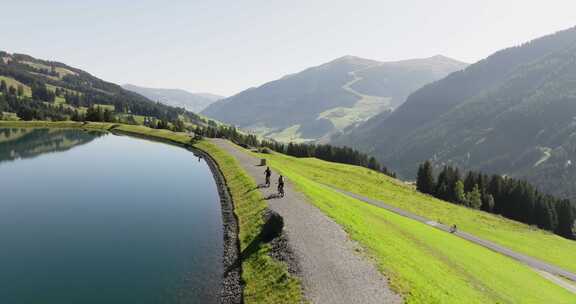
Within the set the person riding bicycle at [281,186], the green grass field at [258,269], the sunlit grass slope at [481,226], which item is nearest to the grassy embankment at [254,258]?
the green grass field at [258,269]

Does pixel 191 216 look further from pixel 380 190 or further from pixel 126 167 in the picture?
pixel 380 190

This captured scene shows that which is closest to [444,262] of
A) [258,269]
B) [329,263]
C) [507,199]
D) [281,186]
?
[329,263]

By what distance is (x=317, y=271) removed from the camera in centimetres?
3009

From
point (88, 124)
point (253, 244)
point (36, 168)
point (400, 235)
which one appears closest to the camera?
point (253, 244)

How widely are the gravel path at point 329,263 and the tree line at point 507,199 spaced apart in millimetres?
111584

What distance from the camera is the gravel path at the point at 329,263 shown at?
2694cm

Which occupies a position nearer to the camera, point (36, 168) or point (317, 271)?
point (317, 271)

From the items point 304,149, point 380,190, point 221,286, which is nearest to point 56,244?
point 221,286

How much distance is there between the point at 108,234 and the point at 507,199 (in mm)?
146864

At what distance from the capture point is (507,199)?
142 meters

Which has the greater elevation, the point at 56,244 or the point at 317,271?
the point at 317,271

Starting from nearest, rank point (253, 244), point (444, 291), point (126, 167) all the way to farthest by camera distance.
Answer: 1. point (444, 291)
2. point (253, 244)
3. point (126, 167)

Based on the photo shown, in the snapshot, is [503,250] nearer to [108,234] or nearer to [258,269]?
[258,269]

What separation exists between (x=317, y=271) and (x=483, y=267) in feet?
93.5
